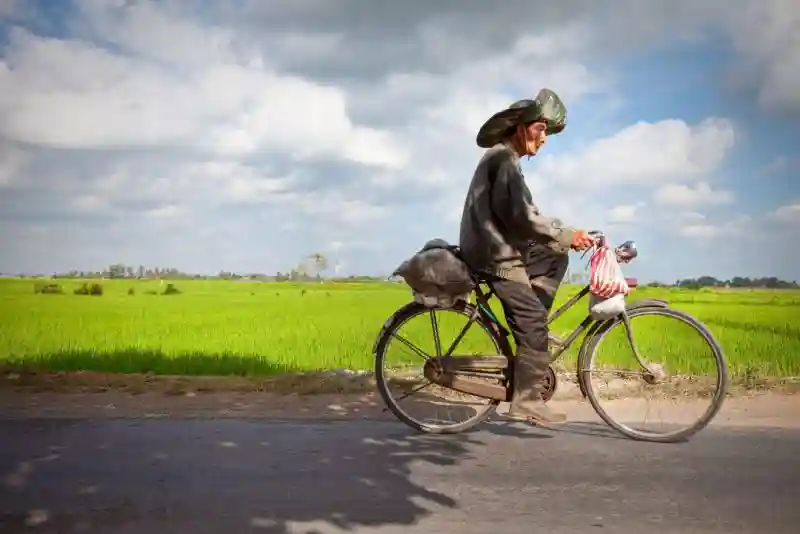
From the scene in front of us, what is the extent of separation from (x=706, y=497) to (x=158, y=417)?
2484 millimetres

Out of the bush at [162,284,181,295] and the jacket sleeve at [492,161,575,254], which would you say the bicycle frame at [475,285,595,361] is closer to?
the jacket sleeve at [492,161,575,254]

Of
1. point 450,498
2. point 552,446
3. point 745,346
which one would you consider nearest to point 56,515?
point 450,498

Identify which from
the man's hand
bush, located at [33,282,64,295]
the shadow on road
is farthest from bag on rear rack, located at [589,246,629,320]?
bush, located at [33,282,64,295]

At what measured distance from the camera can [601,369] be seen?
→ 3076 mm

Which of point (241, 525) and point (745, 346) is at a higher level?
point (745, 346)

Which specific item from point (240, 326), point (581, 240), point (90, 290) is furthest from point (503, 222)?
point (90, 290)

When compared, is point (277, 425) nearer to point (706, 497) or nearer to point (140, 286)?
point (706, 497)

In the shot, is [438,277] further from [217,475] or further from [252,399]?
[252,399]

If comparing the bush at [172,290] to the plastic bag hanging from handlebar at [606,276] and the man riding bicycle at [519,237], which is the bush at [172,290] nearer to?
the man riding bicycle at [519,237]

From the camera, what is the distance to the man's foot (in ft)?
9.70

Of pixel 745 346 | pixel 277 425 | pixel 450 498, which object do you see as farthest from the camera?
pixel 745 346

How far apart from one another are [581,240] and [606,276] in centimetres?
20

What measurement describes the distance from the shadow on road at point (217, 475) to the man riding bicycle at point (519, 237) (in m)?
0.39

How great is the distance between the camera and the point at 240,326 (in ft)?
17.7
